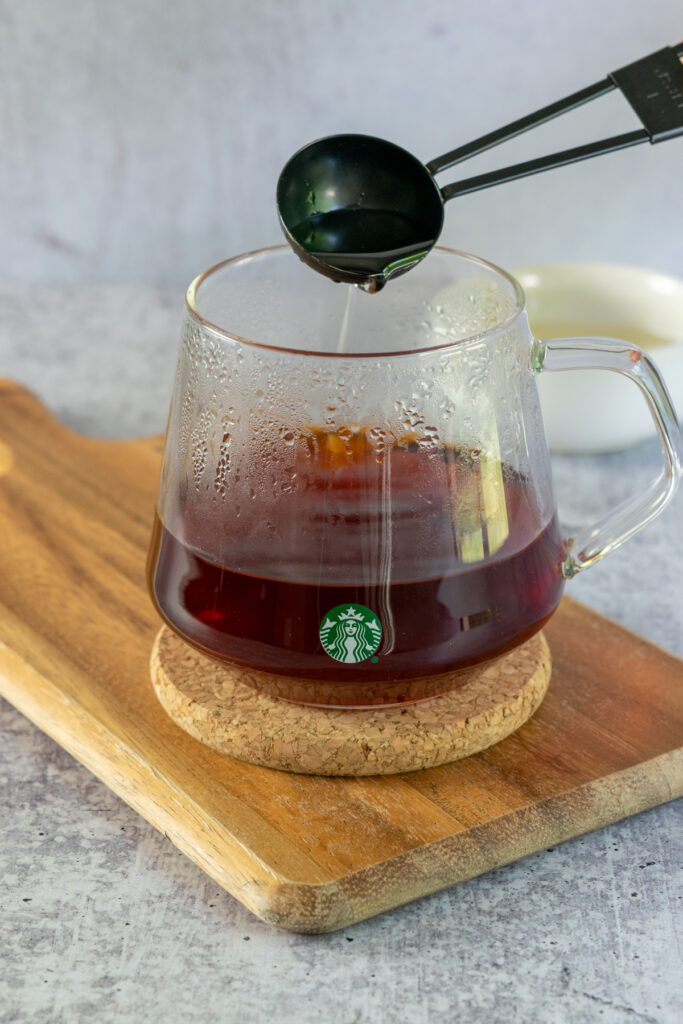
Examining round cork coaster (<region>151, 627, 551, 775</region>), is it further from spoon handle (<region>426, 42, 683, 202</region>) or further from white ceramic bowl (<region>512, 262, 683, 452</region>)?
white ceramic bowl (<region>512, 262, 683, 452</region>)

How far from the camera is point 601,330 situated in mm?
1358

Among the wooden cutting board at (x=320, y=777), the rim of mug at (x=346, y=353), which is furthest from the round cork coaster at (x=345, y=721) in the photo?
the rim of mug at (x=346, y=353)

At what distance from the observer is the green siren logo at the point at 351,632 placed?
0.67 meters

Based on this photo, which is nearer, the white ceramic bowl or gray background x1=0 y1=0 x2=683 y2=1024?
gray background x1=0 y1=0 x2=683 y2=1024

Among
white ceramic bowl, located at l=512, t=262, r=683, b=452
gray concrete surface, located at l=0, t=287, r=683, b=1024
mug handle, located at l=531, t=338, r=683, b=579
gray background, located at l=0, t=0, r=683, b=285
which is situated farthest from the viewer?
gray background, located at l=0, t=0, r=683, b=285

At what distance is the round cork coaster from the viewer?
0.73 meters

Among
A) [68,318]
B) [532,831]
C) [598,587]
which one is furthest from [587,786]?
[68,318]

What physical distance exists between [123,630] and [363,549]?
0.92 feet

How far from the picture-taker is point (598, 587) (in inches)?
40.5

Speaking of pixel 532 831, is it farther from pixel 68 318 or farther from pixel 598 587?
pixel 68 318

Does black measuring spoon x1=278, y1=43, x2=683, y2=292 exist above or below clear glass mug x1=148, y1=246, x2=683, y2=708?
above

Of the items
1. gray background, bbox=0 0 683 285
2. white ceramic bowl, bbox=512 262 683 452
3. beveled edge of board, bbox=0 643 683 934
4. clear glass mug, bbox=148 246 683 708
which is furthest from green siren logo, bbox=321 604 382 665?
gray background, bbox=0 0 683 285

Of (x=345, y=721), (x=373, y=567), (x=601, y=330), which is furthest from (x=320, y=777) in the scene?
(x=601, y=330)

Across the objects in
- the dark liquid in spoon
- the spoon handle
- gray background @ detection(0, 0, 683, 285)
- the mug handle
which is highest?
the spoon handle
